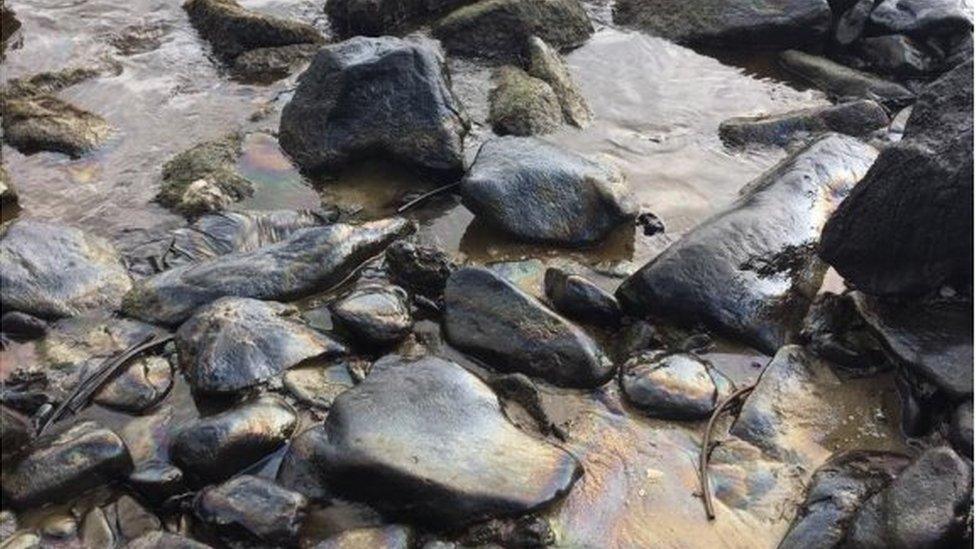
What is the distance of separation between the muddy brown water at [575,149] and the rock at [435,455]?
194mm

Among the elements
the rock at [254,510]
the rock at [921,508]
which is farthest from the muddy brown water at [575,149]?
the rock at [254,510]

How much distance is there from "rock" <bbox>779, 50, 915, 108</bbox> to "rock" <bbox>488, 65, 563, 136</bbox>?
85.0 inches

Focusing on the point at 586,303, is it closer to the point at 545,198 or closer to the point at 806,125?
the point at 545,198

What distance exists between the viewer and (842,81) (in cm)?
730

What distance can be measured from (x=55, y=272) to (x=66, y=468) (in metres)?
1.40

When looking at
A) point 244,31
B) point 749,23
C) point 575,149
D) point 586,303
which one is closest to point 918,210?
point 586,303

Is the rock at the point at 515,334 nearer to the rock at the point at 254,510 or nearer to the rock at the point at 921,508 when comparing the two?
the rock at the point at 254,510

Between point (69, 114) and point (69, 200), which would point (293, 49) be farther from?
point (69, 200)

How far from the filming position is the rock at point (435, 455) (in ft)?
11.7

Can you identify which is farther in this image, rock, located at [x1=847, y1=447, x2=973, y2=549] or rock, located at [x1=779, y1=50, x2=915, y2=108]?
rock, located at [x1=779, y1=50, x2=915, y2=108]

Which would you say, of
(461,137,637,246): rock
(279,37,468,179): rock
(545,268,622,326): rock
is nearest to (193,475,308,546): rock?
(545,268,622,326): rock

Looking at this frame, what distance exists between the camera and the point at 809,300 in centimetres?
484

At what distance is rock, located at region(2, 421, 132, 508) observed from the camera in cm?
360

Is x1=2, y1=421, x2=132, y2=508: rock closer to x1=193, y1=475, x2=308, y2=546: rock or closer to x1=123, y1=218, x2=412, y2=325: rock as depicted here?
x1=193, y1=475, x2=308, y2=546: rock
